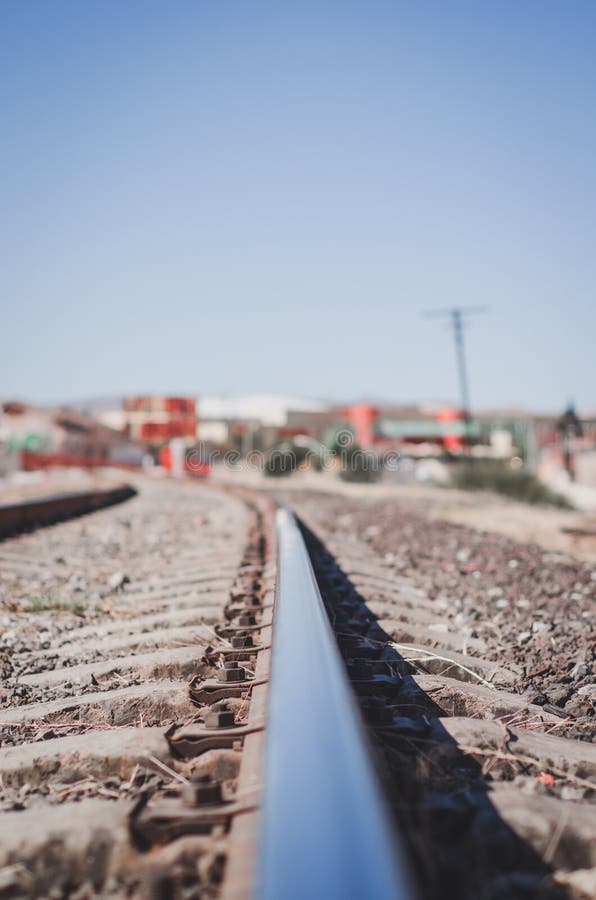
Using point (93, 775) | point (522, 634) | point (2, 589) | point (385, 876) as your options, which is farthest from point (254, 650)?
point (2, 589)

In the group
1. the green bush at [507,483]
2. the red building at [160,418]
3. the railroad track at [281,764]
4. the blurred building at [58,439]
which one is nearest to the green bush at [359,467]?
the green bush at [507,483]

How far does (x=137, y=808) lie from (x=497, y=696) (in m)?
1.47

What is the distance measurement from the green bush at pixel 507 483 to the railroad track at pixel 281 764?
18.5m

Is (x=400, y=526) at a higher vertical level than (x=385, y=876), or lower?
lower

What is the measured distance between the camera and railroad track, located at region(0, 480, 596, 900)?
4.06 feet

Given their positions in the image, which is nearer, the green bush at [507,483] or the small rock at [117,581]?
the small rock at [117,581]

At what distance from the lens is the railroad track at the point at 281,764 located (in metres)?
1.24

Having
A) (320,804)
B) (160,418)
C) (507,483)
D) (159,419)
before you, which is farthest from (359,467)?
(160,418)

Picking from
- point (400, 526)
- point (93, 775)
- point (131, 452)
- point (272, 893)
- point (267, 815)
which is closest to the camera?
point (272, 893)

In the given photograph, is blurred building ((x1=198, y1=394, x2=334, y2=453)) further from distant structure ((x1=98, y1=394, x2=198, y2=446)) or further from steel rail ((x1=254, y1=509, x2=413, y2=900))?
steel rail ((x1=254, y1=509, x2=413, y2=900))

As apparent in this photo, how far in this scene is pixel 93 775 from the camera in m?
1.96

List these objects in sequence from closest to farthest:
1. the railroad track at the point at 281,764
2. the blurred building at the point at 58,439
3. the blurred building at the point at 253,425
A: the railroad track at the point at 281,764
the blurred building at the point at 58,439
the blurred building at the point at 253,425

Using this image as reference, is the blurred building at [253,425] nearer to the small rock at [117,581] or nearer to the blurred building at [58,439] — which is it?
the blurred building at [58,439]

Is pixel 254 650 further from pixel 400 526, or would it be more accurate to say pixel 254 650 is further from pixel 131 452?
pixel 131 452
